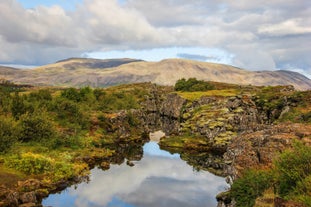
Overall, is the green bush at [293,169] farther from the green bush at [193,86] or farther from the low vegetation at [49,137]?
the green bush at [193,86]

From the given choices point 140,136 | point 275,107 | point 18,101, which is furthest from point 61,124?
point 275,107

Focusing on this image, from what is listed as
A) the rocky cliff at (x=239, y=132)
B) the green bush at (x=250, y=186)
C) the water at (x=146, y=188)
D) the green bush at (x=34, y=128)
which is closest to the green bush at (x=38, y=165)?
the water at (x=146, y=188)

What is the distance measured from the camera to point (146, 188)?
55.5 meters

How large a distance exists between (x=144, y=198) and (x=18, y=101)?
4263 centimetres

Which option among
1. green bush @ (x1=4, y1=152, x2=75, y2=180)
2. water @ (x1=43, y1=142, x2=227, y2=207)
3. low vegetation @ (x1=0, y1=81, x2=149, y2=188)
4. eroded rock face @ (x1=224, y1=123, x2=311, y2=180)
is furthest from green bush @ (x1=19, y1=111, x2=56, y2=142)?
eroded rock face @ (x1=224, y1=123, x2=311, y2=180)

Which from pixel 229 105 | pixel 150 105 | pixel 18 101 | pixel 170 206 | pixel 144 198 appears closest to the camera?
Result: pixel 170 206

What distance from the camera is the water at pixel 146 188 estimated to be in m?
47.5

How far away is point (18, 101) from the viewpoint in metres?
75.4

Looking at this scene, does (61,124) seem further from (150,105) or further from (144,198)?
(150,105)

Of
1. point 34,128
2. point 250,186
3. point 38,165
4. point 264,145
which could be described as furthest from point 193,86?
point 250,186

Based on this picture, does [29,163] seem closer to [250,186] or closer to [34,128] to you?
[34,128]

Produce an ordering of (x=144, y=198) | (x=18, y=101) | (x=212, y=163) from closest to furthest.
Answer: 1. (x=144, y=198)
2. (x=212, y=163)
3. (x=18, y=101)

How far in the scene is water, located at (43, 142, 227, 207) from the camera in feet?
156

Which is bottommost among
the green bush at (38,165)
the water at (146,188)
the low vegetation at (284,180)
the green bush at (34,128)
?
the water at (146,188)
